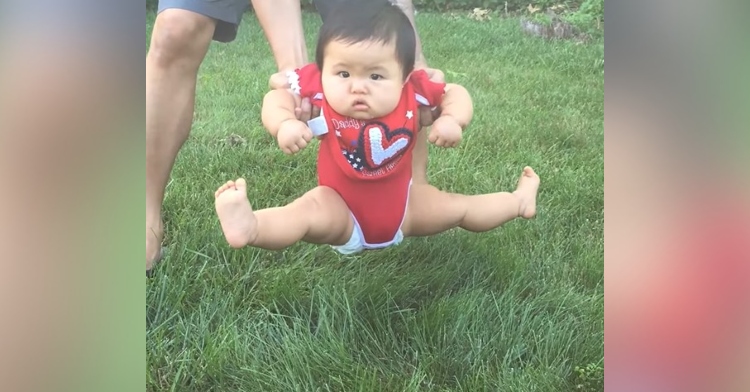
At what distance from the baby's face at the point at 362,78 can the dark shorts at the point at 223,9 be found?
0.06 m

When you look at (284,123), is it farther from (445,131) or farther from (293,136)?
(445,131)

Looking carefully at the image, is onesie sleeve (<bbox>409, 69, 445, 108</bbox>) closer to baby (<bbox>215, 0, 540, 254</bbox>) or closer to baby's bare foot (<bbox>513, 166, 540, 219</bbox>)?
baby (<bbox>215, 0, 540, 254</bbox>)

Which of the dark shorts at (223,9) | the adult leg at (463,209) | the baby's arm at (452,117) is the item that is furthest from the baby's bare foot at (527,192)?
the dark shorts at (223,9)

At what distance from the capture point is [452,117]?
80 centimetres

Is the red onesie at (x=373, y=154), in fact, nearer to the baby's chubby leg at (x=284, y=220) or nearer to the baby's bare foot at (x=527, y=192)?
the baby's chubby leg at (x=284, y=220)

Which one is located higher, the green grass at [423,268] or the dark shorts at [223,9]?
the dark shorts at [223,9]

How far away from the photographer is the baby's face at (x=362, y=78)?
0.75m

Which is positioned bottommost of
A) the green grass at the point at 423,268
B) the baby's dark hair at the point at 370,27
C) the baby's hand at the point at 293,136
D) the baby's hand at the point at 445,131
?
the green grass at the point at 423,268

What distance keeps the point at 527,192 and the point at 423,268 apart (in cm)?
16

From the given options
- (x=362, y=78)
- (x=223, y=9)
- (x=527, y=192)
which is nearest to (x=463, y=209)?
(x=527, y=192)

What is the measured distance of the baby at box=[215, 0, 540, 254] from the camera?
757 mm
